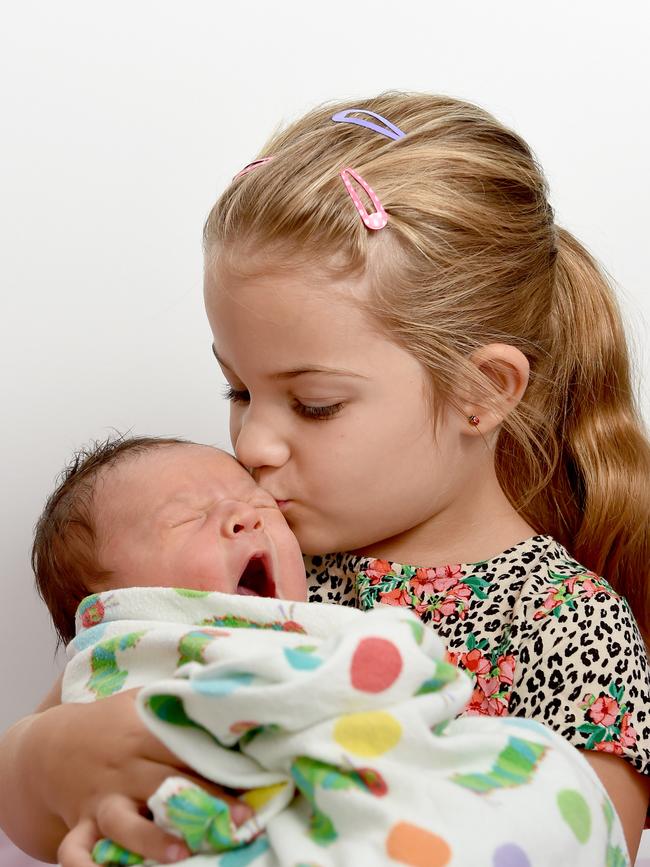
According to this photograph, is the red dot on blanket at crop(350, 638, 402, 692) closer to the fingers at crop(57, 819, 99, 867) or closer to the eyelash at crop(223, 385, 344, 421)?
the fingers at crop(57, 819, 99, 867)

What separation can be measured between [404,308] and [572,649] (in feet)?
1.57

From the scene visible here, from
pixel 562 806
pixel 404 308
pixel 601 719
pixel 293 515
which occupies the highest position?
pixel 404 308

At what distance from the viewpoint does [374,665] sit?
3.87ft

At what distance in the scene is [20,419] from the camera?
2494mm

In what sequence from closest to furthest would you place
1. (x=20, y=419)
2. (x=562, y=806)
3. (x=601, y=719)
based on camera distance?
(x=562, y=806), (x=601, y=719), (x=20, y=419)

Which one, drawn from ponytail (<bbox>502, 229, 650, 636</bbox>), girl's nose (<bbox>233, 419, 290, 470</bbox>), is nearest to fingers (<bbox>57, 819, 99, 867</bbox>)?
girl's nose (<bbox>233, 419, 290, 470</bbox>)

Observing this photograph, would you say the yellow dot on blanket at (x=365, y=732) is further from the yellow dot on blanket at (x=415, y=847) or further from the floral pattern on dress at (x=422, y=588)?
the floral pattern on dress at (x=422, y=588)

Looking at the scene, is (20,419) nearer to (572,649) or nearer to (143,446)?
(143,446)

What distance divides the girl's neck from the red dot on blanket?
0.62m

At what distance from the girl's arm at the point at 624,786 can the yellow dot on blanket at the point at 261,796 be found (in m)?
0.52

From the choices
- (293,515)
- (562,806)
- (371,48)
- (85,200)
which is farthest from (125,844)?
(371,48)

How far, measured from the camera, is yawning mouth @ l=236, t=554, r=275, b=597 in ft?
5.48

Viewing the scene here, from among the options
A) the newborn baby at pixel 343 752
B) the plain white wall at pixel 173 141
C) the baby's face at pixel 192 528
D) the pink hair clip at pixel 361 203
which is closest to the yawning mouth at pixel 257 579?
the baby's face at pixel 192 528

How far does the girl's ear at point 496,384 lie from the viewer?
5.72ft
